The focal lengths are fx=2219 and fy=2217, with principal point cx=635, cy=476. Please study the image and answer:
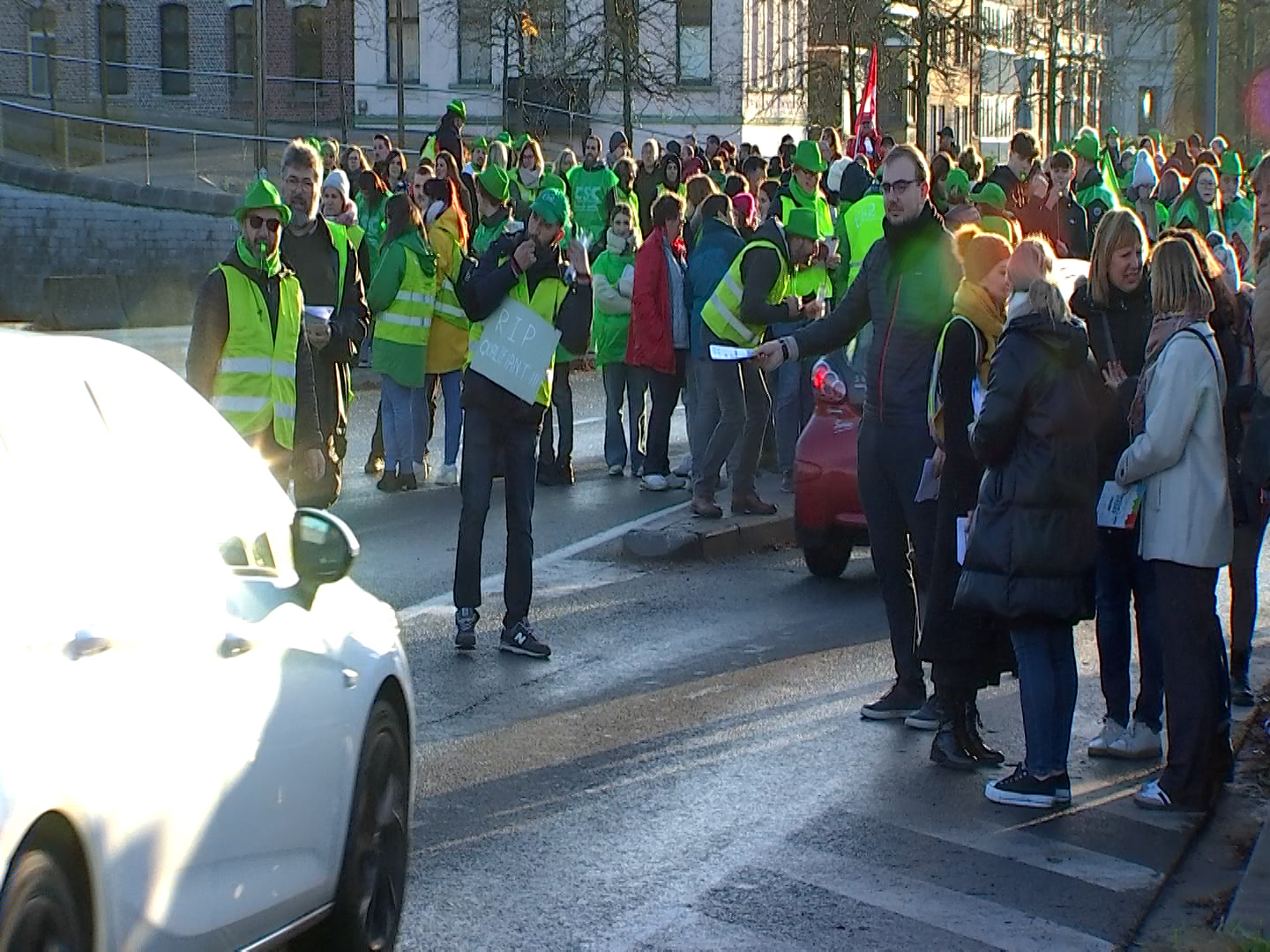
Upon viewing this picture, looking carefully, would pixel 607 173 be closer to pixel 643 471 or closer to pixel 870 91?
pixel 870 91

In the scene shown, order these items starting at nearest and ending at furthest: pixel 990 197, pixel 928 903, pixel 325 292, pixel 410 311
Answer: pixel 928 903 < pixel 325 292 < pixel 410 311 < pixel 990 197

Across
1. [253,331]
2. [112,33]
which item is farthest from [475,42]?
[253,331]

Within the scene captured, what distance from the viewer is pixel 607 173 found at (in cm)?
2239

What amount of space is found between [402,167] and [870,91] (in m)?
6.58

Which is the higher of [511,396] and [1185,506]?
[511,396]

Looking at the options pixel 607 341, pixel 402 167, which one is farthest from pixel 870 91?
pixel 607 341

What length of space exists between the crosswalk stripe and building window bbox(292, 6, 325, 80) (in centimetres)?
5645

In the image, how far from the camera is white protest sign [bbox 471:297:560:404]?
940 centimetres

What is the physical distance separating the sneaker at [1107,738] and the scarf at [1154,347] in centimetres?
123

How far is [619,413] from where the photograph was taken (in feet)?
51.7

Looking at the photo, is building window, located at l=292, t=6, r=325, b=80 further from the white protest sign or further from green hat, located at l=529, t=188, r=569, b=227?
→ the white protest sign

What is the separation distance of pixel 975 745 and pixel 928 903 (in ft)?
5.51

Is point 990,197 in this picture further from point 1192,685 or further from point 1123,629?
point 1192,685

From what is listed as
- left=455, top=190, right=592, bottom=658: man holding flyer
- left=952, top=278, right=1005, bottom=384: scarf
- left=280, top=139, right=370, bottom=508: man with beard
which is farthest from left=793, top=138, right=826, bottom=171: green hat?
left=952, top=278, right=1005, bottom=384: scarf
